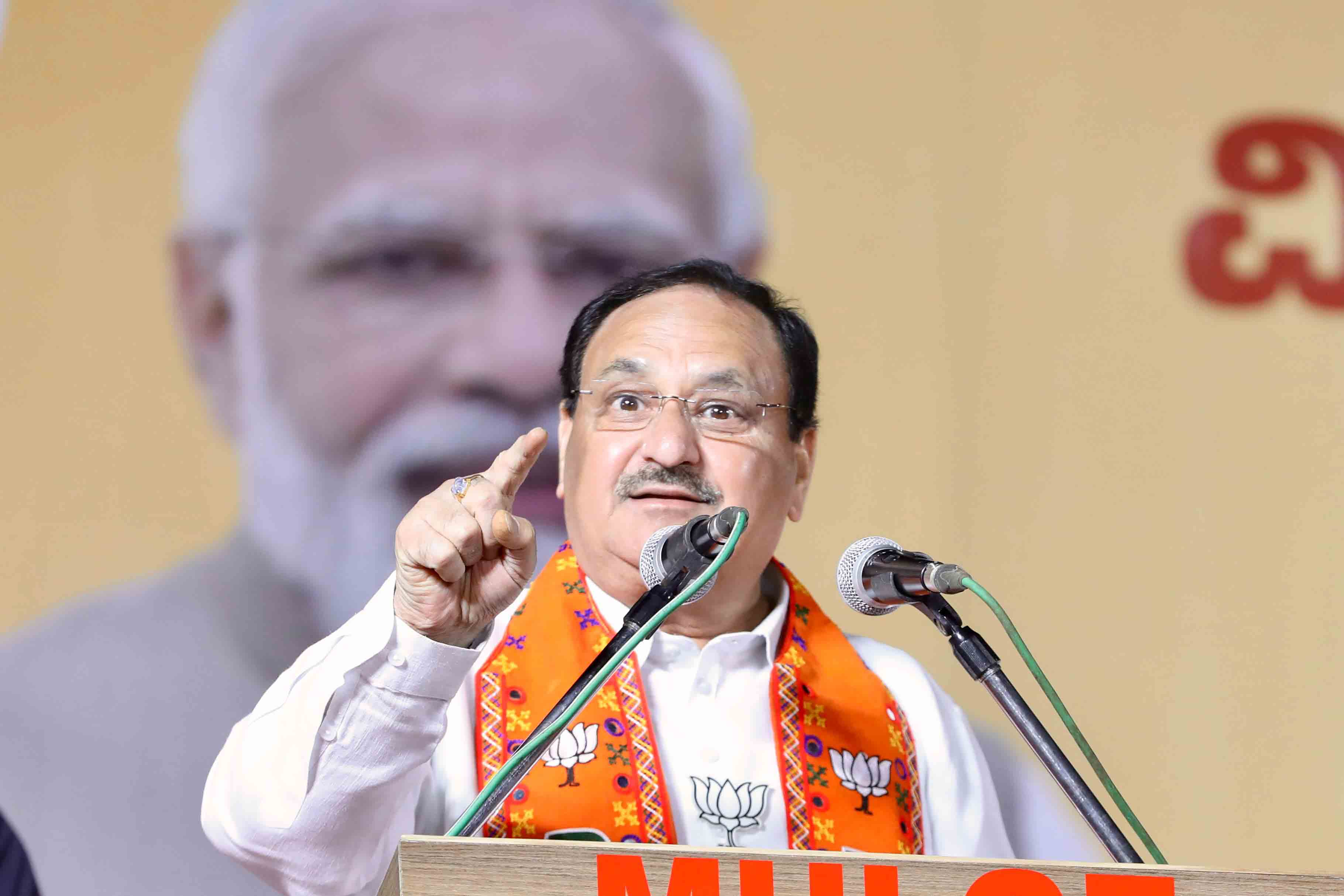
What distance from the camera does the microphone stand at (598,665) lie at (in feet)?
4.76

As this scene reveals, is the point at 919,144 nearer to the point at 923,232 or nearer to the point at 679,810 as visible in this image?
the point at 923,232

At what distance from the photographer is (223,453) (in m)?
3.32

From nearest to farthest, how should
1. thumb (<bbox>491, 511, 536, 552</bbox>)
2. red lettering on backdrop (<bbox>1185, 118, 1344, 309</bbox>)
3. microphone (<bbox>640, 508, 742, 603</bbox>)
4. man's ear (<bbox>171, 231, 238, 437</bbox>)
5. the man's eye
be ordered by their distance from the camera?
microphone (<bbox>640, 508, 742, 603</bbox>) → thumb (<bbox>491, 511, 536, 552</bbox>) → the man's eye → man's ear (<bbox>171, 231, 238, 437</bbox>) → red lettering on backdrop (<bbox>1185, 118, 1344, 309</bbox>)

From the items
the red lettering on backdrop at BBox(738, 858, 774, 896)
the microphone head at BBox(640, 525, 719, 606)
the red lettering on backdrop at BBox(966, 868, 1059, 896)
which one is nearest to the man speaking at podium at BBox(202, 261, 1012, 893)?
the microphone head at BBox(640, 525, 719, 606)

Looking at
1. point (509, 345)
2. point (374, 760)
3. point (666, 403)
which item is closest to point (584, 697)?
point (374, 760)

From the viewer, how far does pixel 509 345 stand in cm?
343

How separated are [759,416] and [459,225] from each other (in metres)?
1.37

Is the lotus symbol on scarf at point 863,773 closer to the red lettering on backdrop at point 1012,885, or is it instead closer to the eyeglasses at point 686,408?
the eyeglasses at point 686,408

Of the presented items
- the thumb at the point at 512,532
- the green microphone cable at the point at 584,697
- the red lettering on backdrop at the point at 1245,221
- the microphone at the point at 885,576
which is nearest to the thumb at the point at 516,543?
the thumb at the point at 512,532

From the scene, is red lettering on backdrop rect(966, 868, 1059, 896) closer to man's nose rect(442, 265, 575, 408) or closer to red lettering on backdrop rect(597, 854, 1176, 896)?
red lettering on backdrop rect(597, 854, 1176, 896)

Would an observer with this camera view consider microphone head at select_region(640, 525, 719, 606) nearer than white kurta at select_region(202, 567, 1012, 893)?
Yes

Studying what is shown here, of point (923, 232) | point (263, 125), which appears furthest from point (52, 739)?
point (923, 232)

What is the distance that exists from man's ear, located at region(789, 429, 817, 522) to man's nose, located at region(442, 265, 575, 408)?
3.40ft

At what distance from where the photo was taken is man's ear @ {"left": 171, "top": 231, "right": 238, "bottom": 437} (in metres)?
3.33
